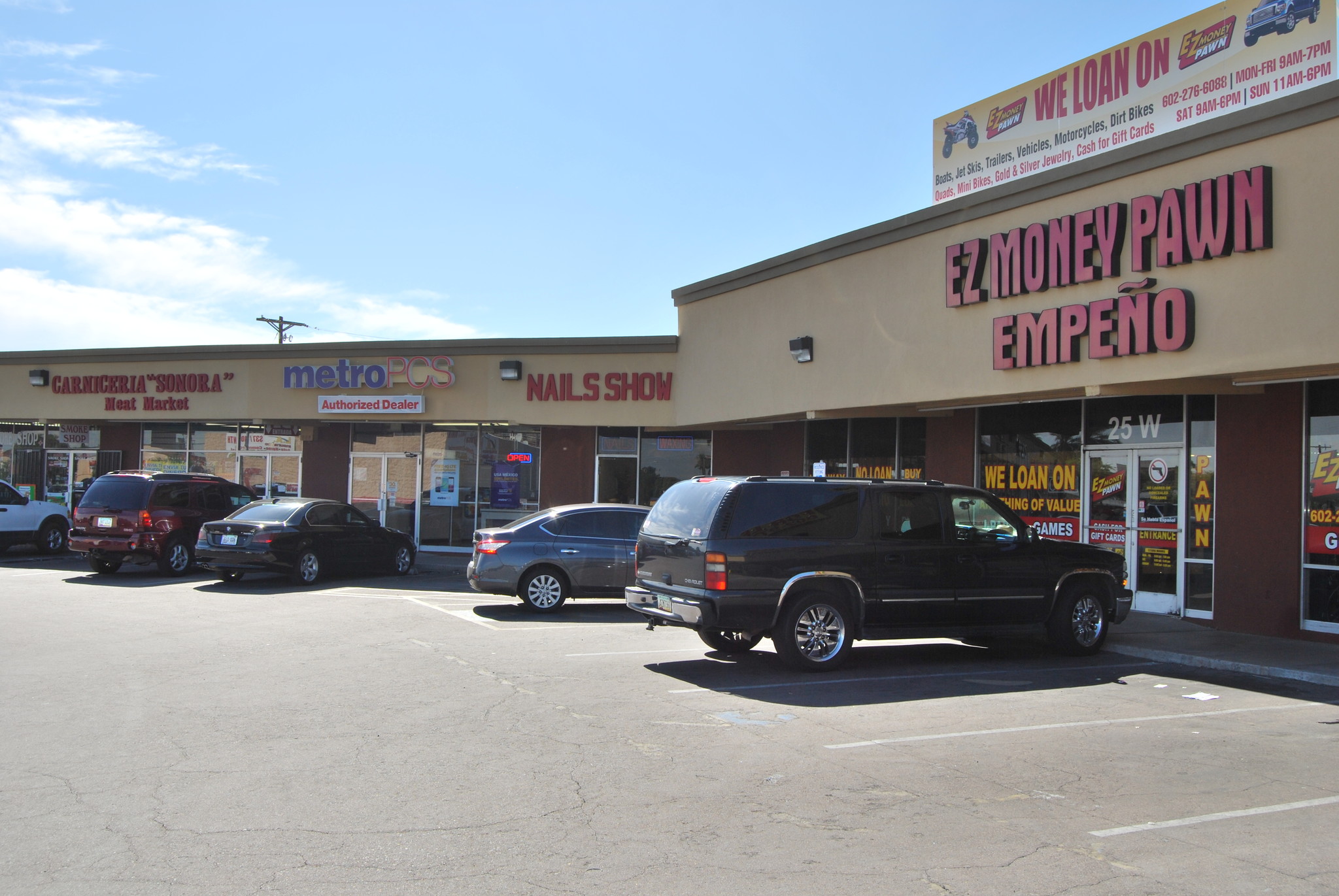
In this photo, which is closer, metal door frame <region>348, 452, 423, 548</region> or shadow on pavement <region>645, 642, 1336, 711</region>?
shadow on pavement <region>645, 642, 1336, 711</region>

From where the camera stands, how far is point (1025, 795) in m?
6.12

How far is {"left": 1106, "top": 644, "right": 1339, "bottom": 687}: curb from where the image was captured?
1005 centimetres

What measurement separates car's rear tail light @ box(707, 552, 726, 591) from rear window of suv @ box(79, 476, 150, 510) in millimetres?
12876

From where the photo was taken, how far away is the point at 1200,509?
13.5 meters

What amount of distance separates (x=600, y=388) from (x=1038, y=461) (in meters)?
10.0

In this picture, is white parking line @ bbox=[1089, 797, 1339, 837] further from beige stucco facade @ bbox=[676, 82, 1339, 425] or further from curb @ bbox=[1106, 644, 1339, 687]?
beige stucco facade @ bbox=[676, 82, 1339, 425]

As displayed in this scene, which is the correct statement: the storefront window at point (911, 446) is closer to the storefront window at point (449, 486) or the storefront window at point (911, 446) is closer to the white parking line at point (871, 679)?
the white parking line at point (871, 679)

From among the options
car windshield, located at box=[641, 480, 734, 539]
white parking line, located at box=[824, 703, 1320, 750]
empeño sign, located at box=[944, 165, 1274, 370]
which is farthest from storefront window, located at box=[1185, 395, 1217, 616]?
car windshield, located at box=[641, 480, 734, 539]

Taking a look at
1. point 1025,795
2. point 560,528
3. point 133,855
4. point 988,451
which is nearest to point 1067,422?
point 988,451

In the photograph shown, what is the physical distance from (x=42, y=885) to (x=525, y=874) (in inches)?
82.7

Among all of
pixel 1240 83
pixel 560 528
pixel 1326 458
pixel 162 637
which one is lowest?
pixel 162 637

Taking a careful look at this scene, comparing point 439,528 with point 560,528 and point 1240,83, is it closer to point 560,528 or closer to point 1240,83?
point 560,528

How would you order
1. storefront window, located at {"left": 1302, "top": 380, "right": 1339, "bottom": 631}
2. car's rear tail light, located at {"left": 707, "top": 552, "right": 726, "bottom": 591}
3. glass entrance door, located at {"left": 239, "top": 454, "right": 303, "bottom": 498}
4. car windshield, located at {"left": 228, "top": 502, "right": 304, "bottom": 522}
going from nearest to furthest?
car's rear tail light, located at {"left": 707, "top": 552, "right": 726, "bottom": 591}
storefront window, located at {"left": 1302, "top": 380, "right": 1339, "bottom": 631}
car windshield, located at {"left": 228, "top": 502, "right": 304, "bottom": 522}
glass entrance door, located at {"left": 239, "top": 454, "right": 303, "bottom": 498}

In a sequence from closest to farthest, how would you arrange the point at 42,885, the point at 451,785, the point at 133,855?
the point at 42,885, the point at 133,855, the point at 451,785
